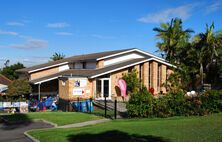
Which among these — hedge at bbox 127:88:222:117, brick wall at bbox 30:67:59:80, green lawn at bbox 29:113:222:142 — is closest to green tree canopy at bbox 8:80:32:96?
brick wall at bbox 30:67:59:80

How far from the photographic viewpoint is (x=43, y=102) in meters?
30.3

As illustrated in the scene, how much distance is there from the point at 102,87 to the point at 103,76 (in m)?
1.06

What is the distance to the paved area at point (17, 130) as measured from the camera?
14.5m

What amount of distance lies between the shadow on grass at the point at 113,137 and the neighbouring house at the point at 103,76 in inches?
668

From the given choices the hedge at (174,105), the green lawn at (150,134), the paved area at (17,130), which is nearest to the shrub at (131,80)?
the hedge at (174,105)

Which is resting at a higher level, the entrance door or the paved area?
the entrance door

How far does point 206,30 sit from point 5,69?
47867 mm

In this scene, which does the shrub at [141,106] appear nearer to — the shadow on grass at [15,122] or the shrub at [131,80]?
the shadow on grass at [15,122]

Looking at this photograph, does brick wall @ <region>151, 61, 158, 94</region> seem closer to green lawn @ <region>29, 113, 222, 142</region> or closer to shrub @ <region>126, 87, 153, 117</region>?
shrub @ <region>126, 87, 153, 117</region>

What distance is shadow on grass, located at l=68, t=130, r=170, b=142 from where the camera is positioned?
11852mm

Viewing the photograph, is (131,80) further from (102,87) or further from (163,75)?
(163,75)

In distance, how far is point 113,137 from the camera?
42.0 feet

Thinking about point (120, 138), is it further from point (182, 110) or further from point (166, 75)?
Answer: point (166, 75)

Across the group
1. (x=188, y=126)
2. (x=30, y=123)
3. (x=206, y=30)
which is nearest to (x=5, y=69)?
(x=206, y=30)
